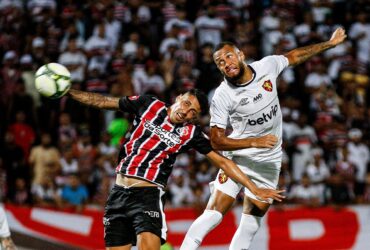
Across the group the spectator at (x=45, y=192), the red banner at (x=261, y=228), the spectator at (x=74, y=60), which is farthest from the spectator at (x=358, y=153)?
the spectator at (x=45, y=192)

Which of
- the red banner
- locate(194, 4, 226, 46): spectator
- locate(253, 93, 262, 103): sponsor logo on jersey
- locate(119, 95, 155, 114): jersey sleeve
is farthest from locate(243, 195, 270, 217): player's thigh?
locate(194, 4, 226, 46): spectator

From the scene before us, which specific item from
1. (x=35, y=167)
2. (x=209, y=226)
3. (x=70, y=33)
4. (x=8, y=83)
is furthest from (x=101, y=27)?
(x=209, y=226)

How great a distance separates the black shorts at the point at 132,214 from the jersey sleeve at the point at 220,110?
2.91 feet

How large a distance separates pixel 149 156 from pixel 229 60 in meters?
1.23

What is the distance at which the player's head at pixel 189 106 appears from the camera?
318 inches

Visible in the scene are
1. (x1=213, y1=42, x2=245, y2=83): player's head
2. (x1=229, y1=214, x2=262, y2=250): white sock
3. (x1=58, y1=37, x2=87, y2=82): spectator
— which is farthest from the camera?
(x1=58, y1=37, x2=87, y2=82): spectator

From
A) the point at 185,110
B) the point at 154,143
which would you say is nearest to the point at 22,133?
the point at 154,143

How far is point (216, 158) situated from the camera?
27.0 ft

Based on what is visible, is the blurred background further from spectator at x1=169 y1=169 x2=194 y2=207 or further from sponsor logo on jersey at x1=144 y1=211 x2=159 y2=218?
sponsor logo on jersey at x1=144 y1=211 x2=159 y2=218

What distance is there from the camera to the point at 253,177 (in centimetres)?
911

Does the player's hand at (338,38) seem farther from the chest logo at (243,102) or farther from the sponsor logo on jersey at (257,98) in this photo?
the chest logo at (243,102)

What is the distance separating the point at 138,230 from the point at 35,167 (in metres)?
6.40

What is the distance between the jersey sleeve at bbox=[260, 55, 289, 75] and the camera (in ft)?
29.1

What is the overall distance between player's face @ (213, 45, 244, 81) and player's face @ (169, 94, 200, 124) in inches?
24.0
